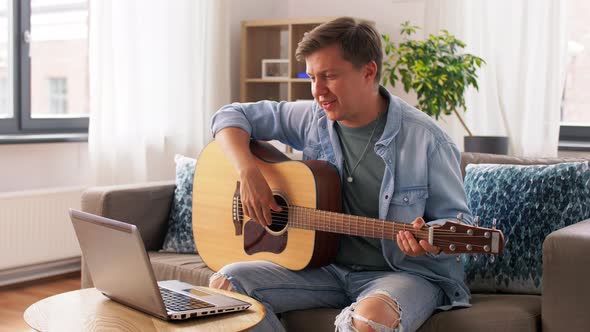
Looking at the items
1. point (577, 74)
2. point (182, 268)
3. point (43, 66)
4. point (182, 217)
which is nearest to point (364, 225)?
point (182, 268)

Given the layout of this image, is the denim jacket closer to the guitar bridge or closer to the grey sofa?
the grey sofa

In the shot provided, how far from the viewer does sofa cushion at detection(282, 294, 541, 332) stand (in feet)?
6.87

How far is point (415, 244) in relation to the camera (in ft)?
6.23

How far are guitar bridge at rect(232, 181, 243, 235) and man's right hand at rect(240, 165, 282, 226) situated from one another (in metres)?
0.12

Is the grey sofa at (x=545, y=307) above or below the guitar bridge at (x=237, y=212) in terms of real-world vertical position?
below

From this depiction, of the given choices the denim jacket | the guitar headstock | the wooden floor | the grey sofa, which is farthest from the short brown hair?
the wooden floor

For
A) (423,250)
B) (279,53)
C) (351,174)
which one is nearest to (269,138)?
(351,174)

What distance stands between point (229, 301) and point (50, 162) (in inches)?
100

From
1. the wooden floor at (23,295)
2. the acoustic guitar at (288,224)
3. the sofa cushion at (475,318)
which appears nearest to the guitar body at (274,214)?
the acoustic guitar at (288,224)

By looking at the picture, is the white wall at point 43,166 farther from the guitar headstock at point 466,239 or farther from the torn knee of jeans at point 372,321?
the guitar headstock at point 466,239

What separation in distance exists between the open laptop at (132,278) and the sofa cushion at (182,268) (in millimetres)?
705

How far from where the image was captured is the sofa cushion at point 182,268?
8.82 ft

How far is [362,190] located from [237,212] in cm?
42

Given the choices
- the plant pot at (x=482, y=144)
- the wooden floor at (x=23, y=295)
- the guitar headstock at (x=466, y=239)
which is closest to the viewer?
the guitar headstock at (x=466, y=239)
